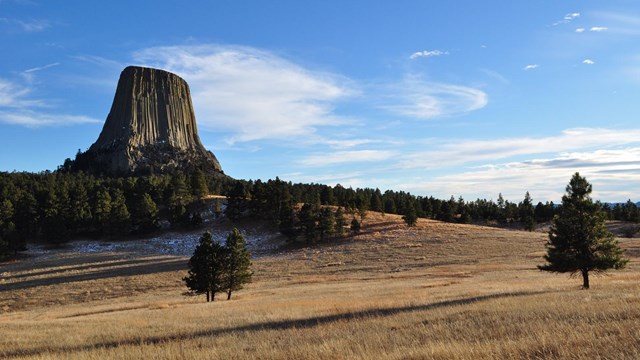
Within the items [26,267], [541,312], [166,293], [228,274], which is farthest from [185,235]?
[541,312]

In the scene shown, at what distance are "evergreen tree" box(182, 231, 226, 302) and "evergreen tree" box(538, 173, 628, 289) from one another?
2506cm

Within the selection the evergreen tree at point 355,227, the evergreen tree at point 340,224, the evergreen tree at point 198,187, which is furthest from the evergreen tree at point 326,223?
the evergreen tree at point 198,187

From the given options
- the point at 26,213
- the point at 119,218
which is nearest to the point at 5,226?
the point at 26,213

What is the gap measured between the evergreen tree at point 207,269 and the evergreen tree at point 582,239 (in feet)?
82.2

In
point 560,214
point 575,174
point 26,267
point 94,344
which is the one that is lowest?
point 26,267

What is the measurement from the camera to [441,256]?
200ft

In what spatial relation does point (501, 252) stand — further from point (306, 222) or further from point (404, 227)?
point (306, 222)

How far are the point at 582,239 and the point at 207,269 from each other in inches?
1096

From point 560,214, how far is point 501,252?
35318 millimetres

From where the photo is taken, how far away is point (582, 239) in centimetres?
2695

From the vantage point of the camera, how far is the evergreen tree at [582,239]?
26438 millimetres

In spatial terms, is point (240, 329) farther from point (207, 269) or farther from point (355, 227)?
point (355, 227)

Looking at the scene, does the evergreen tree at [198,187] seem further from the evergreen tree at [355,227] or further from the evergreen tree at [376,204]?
the evergreen tree at [355,227]

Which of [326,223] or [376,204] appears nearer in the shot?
[326,223]
